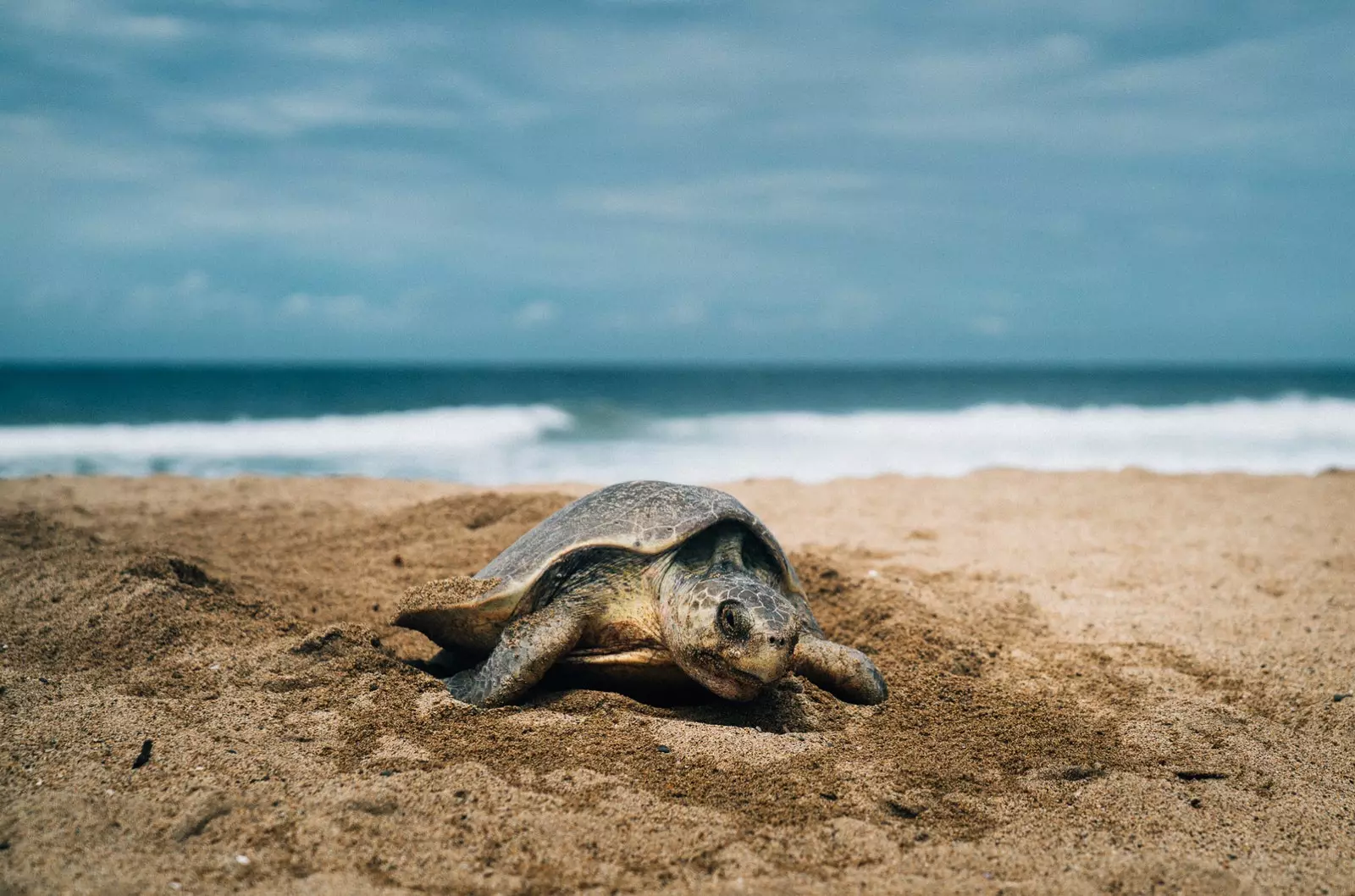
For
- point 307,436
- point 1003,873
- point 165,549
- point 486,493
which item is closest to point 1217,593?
point 1003,873

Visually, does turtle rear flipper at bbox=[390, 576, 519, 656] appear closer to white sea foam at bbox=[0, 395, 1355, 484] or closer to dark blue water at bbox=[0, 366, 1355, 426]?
white sea foam at bbox=[0, 395, 1355, 484]

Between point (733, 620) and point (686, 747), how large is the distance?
0.49m

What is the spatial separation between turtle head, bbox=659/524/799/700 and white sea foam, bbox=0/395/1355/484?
8.81m

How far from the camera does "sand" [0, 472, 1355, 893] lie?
2244 mm

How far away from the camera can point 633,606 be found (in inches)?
139

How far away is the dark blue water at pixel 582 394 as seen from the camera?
33125mm

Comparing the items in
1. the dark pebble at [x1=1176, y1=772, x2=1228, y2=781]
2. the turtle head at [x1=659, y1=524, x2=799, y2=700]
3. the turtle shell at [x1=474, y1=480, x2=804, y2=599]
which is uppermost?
the turtle shell at [x1=474, y1=480, x2=804, y2=599]

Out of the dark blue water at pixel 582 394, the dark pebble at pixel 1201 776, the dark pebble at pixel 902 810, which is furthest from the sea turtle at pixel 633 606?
the dark blue water at pixel 582 394

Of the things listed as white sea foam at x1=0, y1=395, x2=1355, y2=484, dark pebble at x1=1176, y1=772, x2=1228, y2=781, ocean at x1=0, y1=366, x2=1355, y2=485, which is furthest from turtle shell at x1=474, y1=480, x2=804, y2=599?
white sea foam at x1=0, y1=395, x2=1355, y2=484

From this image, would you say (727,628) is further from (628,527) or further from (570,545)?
(570,545)

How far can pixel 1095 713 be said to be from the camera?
3.48 m

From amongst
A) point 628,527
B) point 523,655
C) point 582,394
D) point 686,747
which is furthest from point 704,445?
point 582,394

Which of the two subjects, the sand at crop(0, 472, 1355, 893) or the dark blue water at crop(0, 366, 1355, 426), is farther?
the dark blue water at crop(0, 366, 1355, 426)

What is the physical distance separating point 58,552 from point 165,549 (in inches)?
24.9
